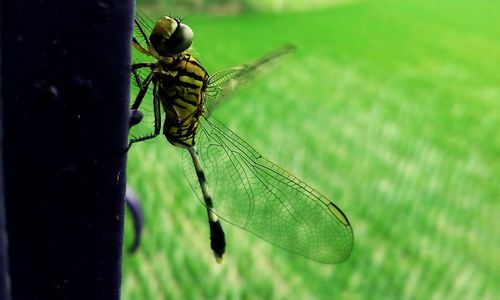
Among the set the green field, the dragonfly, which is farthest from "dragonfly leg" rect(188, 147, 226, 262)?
the green field

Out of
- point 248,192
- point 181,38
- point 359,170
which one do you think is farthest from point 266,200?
point 359,170

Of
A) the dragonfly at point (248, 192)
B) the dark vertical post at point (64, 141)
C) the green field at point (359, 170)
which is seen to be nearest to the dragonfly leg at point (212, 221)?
the dragonfly at point (248, 192)

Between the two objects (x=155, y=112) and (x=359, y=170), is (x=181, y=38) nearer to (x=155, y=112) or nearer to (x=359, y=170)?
(x=155, y=112)

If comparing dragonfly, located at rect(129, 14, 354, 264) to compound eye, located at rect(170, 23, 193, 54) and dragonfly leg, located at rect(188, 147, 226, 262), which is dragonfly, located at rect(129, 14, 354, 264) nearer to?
dragonfly leg, located at rect(188, 147, 226, 262)

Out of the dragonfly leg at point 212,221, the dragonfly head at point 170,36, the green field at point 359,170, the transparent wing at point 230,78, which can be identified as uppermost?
the dragonfly head at point 170,36

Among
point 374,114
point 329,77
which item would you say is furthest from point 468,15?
point 374,114

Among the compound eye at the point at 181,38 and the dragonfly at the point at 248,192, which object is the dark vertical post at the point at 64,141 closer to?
the compound eye at the point at 181,38

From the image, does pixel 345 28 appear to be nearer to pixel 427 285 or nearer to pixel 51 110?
pixel 427 285
